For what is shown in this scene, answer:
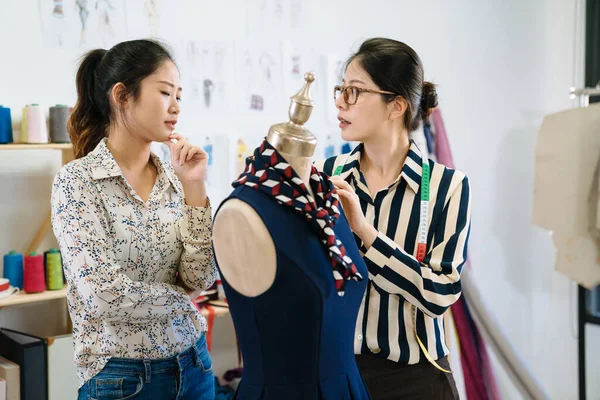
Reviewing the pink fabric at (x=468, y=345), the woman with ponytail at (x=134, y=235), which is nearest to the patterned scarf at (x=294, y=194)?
the woman with ponytail at (x=134, y=235)

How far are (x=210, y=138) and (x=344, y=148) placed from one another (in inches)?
31.1

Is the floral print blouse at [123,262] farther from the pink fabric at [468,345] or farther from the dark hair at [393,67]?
the pink fabric at [468,345]

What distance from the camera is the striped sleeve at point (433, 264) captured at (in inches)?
59.4

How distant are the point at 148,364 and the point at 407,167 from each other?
2.64 ft

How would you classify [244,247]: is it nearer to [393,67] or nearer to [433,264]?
[433,264]

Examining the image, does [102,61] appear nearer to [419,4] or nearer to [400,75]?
[400,75]

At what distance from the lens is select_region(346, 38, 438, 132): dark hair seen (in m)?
1.68

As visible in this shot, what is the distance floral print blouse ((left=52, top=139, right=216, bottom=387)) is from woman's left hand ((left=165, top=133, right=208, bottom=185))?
0.08 metres

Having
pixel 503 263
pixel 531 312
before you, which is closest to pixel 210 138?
pixel 503 263

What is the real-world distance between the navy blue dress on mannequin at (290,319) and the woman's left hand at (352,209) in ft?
0.79

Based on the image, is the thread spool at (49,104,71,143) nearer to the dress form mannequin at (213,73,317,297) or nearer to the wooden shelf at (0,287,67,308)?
the wooden shelf at (0,287,67,308)

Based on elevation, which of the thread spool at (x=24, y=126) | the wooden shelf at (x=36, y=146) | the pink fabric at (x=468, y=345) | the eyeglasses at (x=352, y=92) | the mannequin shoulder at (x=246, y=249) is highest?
the eyeglasses at (x=352, y=92)

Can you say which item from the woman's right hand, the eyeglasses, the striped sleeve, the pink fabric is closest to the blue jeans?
the woman's right hand

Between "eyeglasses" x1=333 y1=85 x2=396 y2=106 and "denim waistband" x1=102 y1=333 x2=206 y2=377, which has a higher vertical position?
"eyeglasses" x1=333 y1=85 x2=396 y2=106
